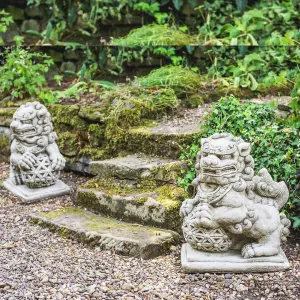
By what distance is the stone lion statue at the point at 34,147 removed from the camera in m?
5.30

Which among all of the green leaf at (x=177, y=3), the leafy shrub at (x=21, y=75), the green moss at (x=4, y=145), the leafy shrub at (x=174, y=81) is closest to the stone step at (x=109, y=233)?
the leafy shrub at (x=174, y=81)

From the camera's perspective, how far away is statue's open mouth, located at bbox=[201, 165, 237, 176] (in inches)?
139

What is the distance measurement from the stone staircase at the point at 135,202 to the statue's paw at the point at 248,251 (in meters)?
0.67

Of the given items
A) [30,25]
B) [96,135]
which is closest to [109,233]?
[96,135]

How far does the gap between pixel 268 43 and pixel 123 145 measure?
2957mm

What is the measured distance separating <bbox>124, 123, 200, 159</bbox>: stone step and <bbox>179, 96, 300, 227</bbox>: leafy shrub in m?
0.11

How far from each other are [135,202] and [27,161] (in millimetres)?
1368

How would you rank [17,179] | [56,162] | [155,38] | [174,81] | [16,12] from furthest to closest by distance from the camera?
[16,12] → [155,38] → [174,81] → [17,179] → [56,162]

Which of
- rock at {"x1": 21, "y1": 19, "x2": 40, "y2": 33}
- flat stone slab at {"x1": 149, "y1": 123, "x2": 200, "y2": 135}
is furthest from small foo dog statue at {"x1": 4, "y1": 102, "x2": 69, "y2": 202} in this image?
rock at {"x1": 21, "y1": 19, "x2": 40, "y2": 33}

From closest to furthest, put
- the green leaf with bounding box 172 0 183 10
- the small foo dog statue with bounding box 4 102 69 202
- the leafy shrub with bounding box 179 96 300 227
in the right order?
the leafy shrub with bounding box 179 96 300 227 → the small foo dog statue with bounding box 4 102 69 202 → the green leaf with bounding box 172 0 183 10

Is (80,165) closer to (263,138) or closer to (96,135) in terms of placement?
(96,135)

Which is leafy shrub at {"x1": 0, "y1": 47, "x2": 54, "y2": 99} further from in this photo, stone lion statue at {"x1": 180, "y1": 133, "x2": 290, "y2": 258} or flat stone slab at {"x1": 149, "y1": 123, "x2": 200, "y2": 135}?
stone lion statue at {"x1": 180, "y1": 133, "x2": 290, "y2": 258}

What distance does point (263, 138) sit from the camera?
4.55 m

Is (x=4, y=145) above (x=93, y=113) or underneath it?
underneath
